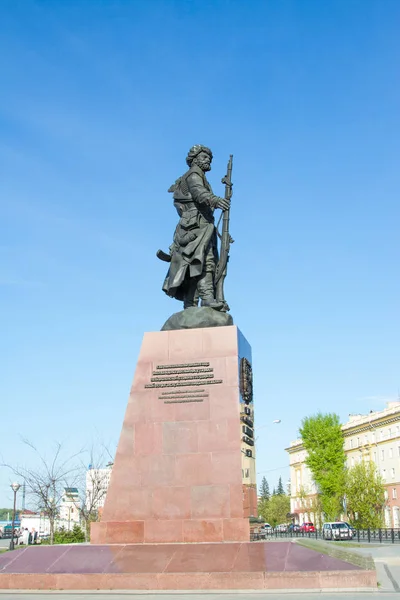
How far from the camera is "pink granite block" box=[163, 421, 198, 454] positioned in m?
10.5

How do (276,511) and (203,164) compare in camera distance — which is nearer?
(203,164)

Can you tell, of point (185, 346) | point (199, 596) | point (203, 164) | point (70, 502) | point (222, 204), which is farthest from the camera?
point (70, 502)

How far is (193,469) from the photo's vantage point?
406 inches

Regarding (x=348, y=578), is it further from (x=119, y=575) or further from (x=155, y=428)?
(x=155, y=428)

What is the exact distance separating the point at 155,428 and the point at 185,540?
1897mm

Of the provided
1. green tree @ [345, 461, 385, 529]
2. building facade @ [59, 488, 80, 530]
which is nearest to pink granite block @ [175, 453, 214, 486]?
building facade @ [59, 488, 80, 530]

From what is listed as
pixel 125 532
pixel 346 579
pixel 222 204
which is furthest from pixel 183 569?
pixel 222 204

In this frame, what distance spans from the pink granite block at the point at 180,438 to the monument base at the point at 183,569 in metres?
1.65

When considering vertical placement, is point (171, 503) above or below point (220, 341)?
below

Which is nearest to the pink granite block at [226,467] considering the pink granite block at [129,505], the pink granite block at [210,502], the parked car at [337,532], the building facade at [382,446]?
the pink granite block at [210,502]

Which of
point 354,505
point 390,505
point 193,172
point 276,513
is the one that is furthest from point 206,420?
point 276,513

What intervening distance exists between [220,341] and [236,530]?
3235mm

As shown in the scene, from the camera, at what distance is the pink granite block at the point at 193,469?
1022 cm

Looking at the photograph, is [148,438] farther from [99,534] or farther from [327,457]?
[327,457]
